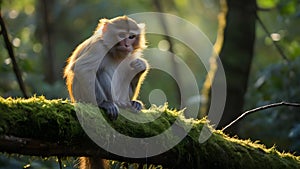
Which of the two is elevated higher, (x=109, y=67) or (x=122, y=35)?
(x=122, y=35)

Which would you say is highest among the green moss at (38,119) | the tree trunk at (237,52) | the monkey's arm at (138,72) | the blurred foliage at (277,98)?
the green moss at (38,119)

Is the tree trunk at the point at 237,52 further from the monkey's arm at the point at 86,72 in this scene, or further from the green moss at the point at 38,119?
the green moss at the point at 38,119

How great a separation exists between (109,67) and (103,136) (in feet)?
5.22

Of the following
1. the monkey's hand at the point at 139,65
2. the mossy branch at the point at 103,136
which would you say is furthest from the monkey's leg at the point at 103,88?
the mossy branch at the point at 103,136

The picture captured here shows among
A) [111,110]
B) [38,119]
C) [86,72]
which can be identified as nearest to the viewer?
[38,119]

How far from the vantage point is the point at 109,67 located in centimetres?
472

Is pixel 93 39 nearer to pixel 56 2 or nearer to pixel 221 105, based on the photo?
pixel 221 105

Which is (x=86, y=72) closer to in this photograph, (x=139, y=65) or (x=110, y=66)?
(x=110, y=66)

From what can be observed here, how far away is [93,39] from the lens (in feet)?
15.7

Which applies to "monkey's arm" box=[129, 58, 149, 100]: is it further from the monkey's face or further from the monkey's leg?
the monkey's leg

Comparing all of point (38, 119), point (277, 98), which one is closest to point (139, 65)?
point (38, 119)

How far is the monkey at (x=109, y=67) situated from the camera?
428 cm

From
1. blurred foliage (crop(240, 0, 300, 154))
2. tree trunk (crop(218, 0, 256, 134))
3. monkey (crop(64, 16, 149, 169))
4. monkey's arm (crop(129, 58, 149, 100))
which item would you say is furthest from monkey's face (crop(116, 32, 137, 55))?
blurred foliage (crop(240, 0, 300, 154))

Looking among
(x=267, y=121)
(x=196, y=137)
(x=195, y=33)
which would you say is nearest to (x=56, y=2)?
(x=195, y=33)
